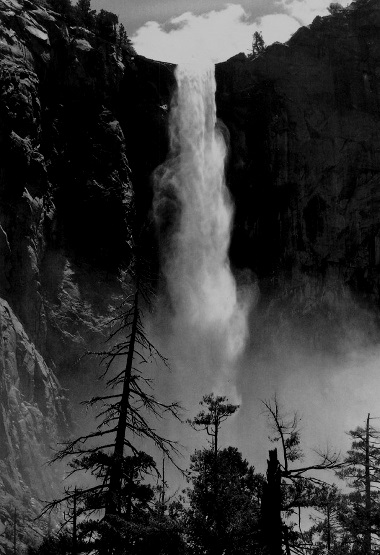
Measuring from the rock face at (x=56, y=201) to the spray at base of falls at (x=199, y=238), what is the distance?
148 cm

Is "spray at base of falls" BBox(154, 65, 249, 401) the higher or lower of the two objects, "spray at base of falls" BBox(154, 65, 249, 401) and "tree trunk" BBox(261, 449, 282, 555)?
the higher

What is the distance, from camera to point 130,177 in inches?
1786

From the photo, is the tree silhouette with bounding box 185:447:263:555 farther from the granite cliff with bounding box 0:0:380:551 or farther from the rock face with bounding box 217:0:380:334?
the rock face with bounding box 217:0:380:334

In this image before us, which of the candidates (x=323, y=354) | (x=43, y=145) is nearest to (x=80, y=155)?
(x=43, y=145)

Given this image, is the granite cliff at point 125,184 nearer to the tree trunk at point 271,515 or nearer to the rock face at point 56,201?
the rock face at point 56,201

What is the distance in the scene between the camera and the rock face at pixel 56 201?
1281 inches

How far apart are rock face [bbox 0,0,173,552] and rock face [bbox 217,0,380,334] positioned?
6.60 meters

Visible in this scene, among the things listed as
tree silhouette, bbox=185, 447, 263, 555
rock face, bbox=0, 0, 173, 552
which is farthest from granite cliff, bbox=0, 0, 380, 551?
tree silhouette, bbox=185, 447, 263, 555

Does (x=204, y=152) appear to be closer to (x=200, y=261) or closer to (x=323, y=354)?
(x=200, y=261)

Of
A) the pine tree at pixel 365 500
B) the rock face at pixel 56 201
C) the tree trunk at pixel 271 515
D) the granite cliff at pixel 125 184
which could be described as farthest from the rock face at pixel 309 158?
the tree trunk at pixel 271 515

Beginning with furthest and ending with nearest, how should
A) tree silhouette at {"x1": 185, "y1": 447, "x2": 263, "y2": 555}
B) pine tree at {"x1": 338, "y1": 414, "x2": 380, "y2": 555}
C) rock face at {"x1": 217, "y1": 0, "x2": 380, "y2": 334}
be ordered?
rock face at {"x1": 217, "y1": 0, "x2": 380, "y2": 334}, pine tree at {"x1": 338, "y1": 414, "x2": 380, "y2": 555}, tree silhouette at {"x1": 185, "y1": 447, "x2": 263, "y2": 555}

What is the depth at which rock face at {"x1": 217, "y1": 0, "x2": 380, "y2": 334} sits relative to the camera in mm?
49125

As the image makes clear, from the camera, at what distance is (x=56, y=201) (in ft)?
135

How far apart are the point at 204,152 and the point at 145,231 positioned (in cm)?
786
